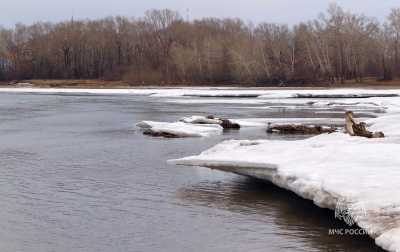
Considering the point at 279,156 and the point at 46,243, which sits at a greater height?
the point at 279,156

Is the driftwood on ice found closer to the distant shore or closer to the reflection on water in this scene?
the reflection on water

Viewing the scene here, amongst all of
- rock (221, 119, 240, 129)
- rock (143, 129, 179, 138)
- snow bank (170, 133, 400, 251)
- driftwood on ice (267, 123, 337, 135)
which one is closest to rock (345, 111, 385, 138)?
snow bank (170, 133, 400, 251)

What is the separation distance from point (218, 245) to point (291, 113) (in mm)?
27601

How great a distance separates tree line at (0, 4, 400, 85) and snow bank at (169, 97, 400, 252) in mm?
66703

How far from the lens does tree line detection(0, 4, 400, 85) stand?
81812mm

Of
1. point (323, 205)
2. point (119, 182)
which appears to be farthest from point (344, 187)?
point (119, 182)

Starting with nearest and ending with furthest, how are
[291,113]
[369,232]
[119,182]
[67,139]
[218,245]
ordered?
[369,232]
[218,245]
[119,182]
[67,139]
[291,113]

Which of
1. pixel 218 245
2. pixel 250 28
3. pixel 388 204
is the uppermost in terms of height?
pixel 250 28

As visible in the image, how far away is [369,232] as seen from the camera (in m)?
8.09

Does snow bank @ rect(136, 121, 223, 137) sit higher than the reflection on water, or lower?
higher

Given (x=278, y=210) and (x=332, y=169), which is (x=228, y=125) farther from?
(x=332, y=169)

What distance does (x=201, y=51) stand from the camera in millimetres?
93750

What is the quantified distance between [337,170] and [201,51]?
276 ft

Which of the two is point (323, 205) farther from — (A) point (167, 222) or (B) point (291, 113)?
(B) point (291, 113)
